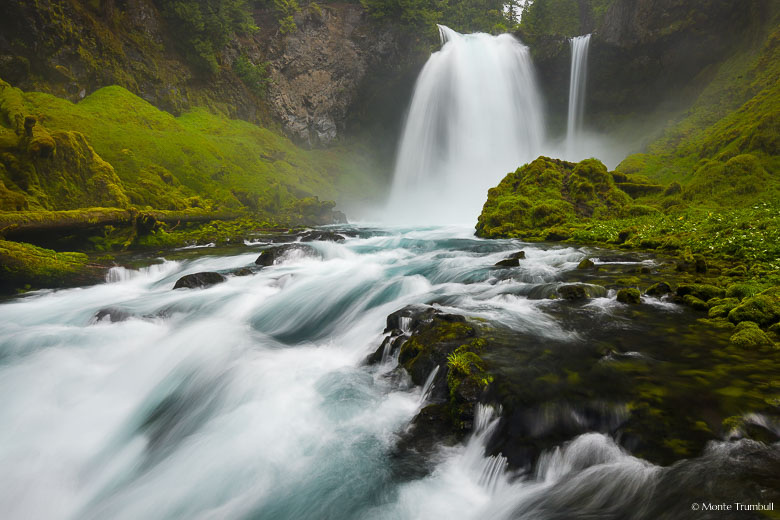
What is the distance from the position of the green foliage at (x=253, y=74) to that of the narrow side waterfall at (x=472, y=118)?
14.9m

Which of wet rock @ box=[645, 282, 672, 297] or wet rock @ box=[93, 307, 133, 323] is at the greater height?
wet rock @ box=[645, 282, 672, 297]

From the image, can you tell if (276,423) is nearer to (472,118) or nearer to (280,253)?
(280,253)

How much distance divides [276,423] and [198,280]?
6168 mm

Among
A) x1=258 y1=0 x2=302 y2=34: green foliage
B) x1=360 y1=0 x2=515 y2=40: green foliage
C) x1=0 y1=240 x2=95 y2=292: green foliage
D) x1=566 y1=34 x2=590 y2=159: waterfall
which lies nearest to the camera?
x1=0 y1=240 x2=95 y2=292: green foliage

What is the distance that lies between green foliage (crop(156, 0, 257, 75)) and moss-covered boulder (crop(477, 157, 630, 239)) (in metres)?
25.4

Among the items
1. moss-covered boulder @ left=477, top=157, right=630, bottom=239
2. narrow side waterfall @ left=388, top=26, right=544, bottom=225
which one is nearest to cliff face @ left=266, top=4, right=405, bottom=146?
narrow side waterfall @ left=388, top=26, right=544, bottom=225

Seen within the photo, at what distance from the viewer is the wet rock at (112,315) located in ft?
23.2

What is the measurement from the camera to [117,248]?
1261cm

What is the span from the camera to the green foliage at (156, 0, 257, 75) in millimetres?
27125

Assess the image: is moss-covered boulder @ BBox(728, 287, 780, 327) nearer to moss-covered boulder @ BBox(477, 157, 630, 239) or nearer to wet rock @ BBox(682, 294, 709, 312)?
wet rock @ BBox(682, 294, 709, 312)

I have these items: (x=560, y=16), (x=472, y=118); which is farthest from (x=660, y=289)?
(x=560, y=16)

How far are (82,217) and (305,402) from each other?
1107cm

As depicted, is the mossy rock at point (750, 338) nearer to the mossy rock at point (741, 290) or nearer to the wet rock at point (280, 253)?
the mossy rock at point (741, 290)

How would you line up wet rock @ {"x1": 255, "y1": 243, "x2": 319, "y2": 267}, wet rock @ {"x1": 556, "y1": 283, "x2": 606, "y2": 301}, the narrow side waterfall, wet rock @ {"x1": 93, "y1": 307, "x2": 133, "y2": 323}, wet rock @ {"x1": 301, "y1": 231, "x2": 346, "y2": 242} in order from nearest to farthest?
wet rock @ {"x1": 556, "y1": 283, "x2": 606, "y2": 301} < wet rock @ {"x1": 93, "y1": 307, "x2": 133, "y2": 323} < wet rock @ {"x1": 255, "y1": 243, "x2": 319, "y2": 267} < wet rock @ {"x1": 301, "y1": 231, "x2": 346, "y2": 242} < the narrow side waterfall
